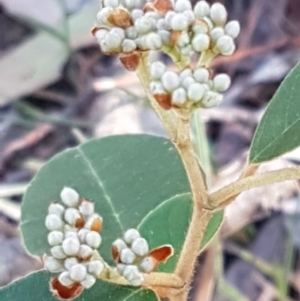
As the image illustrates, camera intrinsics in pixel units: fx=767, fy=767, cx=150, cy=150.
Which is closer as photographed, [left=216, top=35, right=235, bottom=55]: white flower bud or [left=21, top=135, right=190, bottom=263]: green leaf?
[left=216, top=35, right=235, bottom=55]: white flower bud

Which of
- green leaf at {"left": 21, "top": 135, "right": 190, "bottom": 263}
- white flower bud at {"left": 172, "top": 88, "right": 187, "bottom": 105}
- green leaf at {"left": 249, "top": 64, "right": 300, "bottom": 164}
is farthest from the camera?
green leaf at {"left": 21, "top": 135, "right": 190, "bottom": 263}

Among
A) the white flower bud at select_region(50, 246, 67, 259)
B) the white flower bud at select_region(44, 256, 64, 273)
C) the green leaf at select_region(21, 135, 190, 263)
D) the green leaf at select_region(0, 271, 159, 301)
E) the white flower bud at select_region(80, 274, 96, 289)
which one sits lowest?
the green leaf at select_region(21, 135, 190, 263)

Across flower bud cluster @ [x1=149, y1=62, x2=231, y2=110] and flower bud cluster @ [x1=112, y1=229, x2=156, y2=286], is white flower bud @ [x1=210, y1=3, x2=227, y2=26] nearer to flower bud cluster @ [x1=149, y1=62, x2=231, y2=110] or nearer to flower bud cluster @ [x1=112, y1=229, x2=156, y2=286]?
flower bud cluster @ [x1=149, y1=62, x2=231, y2=110]

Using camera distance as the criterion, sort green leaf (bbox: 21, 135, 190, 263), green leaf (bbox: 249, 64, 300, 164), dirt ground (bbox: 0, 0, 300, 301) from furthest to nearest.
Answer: dirt ground (bbox: 0, 0, 300, 301)
green leaf (bbox: 21, 135, 190, 263)
green leaf (bbox: 249, 64, 300, 164)

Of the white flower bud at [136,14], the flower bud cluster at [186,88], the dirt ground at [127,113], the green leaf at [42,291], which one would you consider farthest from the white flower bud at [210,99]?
the dirt ground at [127,113]

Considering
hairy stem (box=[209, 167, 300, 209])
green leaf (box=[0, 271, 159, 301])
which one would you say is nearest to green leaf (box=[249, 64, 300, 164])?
hairy stem (box=[209, 167, 300, 209])

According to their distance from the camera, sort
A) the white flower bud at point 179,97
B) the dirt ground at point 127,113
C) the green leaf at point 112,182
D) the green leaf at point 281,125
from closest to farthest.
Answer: the white flower bud at point 179,97 → the green leaf at point 281,125 → the green leaf at point 112,182 → the dirt ground at point 127,113

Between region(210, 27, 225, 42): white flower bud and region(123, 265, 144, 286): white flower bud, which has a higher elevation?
region(210, 27, 225, 42): white flower bud

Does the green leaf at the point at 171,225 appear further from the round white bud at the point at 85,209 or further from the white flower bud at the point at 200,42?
the white flower bud at the point at 200,42
